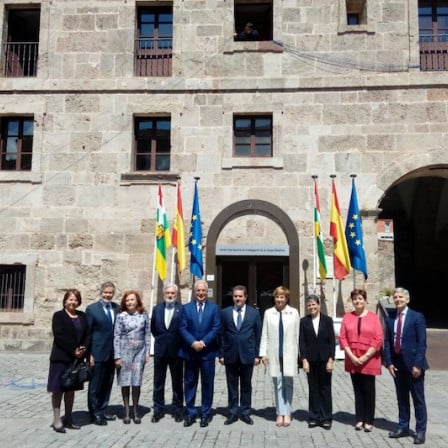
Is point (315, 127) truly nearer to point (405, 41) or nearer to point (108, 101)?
point (405, 41)

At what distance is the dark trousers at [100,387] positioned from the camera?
691cm

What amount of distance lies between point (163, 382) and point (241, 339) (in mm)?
1215

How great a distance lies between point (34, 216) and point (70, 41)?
16.1ft

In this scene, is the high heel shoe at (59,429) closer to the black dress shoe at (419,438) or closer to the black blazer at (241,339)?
the black blazer at (241,339)

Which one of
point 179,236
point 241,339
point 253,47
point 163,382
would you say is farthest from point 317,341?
point 253,47

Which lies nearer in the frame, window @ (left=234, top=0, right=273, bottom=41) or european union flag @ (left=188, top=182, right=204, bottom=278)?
european union flag @ (left=188, top=182, right=204, bottom=278)

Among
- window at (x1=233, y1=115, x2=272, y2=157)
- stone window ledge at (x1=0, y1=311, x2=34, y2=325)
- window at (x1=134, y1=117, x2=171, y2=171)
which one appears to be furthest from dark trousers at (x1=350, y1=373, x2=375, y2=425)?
stone window ledge at (x1=0, y1=311, x2=34, y2=325)

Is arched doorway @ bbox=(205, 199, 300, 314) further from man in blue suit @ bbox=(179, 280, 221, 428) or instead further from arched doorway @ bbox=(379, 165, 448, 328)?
arched doorway @ bbox=(379, 165, 448, 328)

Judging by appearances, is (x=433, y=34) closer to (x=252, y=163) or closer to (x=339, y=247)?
(x=252, y=163)

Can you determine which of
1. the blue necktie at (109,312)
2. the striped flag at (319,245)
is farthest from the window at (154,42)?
the blue necktie at (109,312)

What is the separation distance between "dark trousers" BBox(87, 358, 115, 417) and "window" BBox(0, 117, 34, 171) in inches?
342

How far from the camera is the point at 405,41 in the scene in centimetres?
1359

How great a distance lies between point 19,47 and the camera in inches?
591

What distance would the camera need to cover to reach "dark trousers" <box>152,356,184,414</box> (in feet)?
23.0
